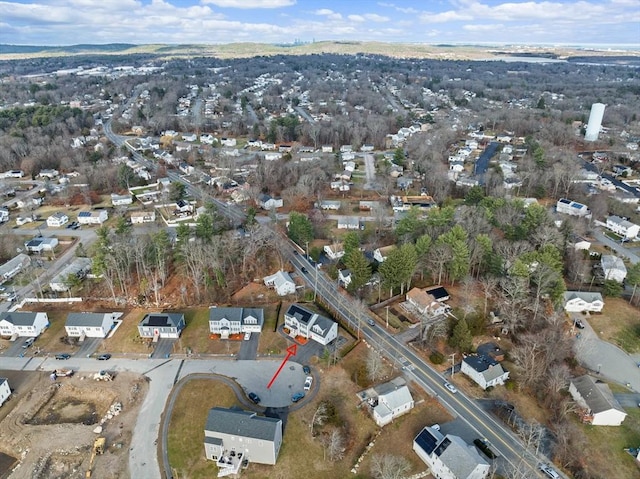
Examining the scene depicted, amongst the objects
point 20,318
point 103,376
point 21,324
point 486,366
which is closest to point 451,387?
point 486,366

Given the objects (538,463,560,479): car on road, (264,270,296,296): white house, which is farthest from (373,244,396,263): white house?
(538,463,560,479): car on road

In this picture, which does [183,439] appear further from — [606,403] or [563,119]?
[563,119]

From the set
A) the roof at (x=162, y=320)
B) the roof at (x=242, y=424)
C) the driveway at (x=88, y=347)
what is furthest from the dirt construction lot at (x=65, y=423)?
the roof at (x=242, y=424)

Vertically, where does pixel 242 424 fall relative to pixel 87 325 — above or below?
above

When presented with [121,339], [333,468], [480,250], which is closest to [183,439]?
[333,468]

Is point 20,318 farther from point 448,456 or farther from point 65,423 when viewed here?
point 448,456

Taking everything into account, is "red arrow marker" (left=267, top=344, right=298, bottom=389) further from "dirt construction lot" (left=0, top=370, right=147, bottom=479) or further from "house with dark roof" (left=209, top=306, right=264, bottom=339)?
"dirt construction lot" (left=0, top=370, right=147, bottom=479)
